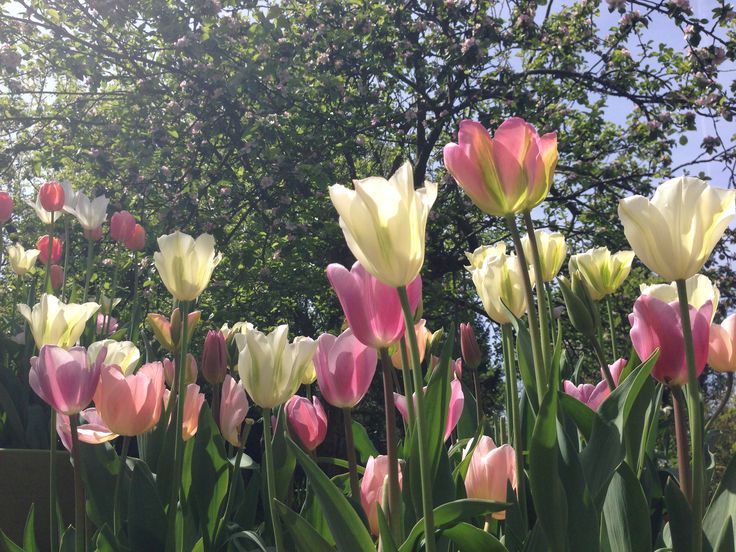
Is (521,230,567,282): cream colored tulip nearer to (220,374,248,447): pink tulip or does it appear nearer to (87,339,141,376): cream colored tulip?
(220,374,248,447): pink tulip

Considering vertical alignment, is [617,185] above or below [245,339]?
above

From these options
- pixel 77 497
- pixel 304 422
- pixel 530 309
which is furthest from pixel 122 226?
pixel 530 309

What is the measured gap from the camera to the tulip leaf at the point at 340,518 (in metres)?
0.74

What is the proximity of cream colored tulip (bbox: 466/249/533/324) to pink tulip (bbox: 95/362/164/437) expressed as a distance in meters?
0.54

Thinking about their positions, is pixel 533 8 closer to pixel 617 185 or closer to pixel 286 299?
pixel 617 185

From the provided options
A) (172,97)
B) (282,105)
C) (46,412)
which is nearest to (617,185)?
(282,105)

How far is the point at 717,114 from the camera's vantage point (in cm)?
623

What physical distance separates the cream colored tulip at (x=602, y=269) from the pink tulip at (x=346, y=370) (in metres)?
0.69

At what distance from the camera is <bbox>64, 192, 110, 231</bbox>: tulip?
252 cm

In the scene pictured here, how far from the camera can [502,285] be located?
3.69ft

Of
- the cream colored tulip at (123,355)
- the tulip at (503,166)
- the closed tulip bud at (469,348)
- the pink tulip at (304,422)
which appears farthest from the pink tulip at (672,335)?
the cream colored tulip at (123,355)

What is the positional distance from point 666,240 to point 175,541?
811 mm

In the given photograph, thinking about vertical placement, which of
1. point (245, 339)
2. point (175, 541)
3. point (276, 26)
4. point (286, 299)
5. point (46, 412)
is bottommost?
point (175, 541)

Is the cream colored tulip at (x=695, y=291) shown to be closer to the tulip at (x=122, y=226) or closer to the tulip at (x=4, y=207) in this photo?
the tulip at (x=122, y=226)
